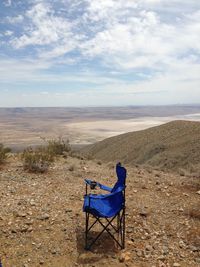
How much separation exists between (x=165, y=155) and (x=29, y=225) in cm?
2058

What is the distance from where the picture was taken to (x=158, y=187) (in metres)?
8.64

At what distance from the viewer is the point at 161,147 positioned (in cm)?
2892

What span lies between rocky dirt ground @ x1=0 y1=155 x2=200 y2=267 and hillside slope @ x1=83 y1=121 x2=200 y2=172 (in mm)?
11123

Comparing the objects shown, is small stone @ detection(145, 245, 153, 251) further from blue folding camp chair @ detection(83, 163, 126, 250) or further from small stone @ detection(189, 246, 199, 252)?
small stone @ detection(189, 246, 199, 252)

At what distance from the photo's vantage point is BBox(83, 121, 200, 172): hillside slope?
75.8 feet

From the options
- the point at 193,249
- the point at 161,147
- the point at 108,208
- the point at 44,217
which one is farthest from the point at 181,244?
the point at 161,147

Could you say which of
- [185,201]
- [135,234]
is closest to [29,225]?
[135,234]

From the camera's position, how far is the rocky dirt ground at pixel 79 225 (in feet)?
16.5

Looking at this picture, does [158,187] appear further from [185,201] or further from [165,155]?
[165,155]

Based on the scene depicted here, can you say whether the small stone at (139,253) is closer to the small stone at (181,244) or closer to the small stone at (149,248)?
the small stone at (149,248)

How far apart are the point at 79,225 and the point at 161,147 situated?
23.7 meters

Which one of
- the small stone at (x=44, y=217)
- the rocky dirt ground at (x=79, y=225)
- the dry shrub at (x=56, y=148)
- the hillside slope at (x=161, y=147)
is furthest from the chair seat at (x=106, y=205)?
the hillside slope at (x=161, y=147)

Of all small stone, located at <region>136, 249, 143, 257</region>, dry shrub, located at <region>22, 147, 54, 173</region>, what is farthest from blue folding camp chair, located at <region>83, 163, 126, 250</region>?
dry shrub, located at <region>22, 147, 54, 173</region>

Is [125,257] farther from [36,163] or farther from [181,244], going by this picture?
[36,163]
